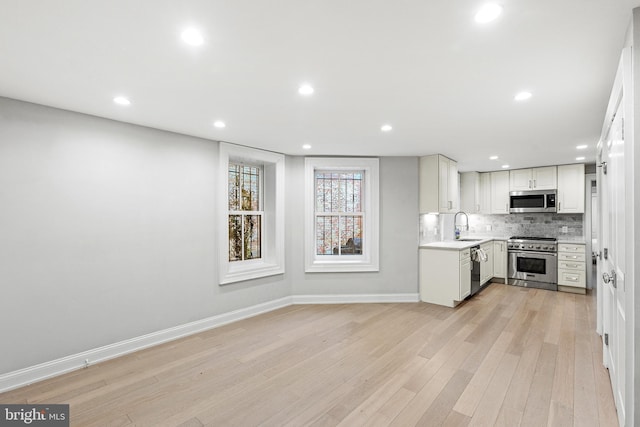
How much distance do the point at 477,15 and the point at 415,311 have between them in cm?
382

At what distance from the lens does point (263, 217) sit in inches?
187

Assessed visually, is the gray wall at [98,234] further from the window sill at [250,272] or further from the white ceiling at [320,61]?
the white ceiling at [320,61]

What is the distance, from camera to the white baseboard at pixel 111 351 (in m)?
2.51

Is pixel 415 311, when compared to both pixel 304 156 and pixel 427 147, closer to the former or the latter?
pixel 427 147

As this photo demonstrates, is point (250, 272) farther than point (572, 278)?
No

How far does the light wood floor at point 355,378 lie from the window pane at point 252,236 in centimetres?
103

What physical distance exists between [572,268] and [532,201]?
4.52ft

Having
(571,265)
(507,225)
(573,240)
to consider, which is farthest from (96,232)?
(573,240)

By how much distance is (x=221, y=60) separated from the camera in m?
1.92

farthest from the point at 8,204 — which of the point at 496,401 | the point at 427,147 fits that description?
the point at 427,147

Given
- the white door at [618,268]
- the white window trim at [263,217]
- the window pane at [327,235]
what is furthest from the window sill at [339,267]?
the white door at [618,268]

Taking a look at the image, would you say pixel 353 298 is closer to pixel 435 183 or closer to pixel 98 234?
pixel 435 183

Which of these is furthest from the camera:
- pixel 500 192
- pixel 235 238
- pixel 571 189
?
pixel 500 192

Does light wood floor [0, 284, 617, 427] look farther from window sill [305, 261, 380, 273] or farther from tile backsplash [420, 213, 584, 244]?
tile backsplash [420, 213, 584, 244]
